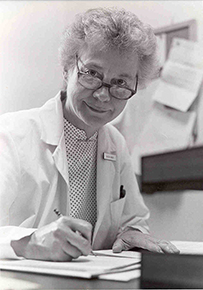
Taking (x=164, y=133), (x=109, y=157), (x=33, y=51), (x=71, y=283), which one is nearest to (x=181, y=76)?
(x=164, y=133)

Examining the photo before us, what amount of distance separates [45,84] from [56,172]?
0.26 m

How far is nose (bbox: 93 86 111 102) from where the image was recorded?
86 centimetres

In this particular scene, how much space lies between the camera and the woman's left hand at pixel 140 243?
2.78ft

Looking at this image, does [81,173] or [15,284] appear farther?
[81,173]

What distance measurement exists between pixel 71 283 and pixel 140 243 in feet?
1.52

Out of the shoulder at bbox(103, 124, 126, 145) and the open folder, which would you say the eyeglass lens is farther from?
the open folder

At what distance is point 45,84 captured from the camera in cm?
95

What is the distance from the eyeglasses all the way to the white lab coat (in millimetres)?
101

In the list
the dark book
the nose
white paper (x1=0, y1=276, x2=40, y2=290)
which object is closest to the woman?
the nose

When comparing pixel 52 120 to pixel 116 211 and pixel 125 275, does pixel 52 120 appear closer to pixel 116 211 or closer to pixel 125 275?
pixel 116 211

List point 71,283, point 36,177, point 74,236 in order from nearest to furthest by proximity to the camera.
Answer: point 71,283 → point 74,236 → point 36,177

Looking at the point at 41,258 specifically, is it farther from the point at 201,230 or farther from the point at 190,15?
the point at 190,15

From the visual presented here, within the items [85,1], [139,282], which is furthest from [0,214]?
[85,1]

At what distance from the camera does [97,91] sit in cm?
86
